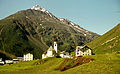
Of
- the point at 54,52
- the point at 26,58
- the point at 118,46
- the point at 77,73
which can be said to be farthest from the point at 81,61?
the point at 26,58

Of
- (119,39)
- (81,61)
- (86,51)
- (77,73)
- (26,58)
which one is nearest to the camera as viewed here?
(77,73)

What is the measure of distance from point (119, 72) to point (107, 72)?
10.0 feet

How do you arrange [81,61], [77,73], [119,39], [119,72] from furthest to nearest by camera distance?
[119,39], [81,61], [77,73], [119,72]

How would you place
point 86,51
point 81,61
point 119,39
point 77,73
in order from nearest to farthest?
point 77,73, point 81,61, point 86,51, point 119,39

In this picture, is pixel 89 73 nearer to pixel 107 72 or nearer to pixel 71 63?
pixel 107 72

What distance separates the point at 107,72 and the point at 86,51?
72.8m

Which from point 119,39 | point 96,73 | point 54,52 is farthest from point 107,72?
point 119,39

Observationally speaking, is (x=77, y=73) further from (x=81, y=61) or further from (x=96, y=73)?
(x=81, y=61)

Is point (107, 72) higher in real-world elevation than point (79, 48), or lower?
lower

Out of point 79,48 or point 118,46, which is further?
point 118,46

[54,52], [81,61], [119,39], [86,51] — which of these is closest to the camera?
[81,61]

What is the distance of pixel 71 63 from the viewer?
6469cm

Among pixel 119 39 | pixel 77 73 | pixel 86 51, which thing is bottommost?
Result: pixel 77 73

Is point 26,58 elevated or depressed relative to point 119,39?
depressed
